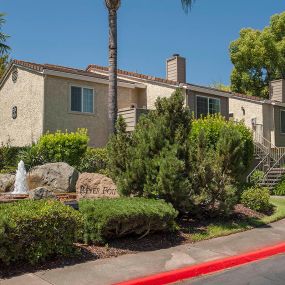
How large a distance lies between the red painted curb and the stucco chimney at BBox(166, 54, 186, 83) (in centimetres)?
2013

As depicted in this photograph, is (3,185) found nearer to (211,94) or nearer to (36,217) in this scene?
(36,217)

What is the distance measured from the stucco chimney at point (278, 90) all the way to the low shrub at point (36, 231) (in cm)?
2834

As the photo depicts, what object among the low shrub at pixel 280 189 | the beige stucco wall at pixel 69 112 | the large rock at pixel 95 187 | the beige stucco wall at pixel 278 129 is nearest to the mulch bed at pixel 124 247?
the large rock at pixel 95 187

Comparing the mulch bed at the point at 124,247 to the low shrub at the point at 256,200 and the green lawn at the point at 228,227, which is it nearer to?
the green lawn at the point at 228,227

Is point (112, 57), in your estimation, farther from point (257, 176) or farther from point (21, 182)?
point (257, 176)

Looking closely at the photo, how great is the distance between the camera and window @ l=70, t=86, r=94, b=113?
2284 cm

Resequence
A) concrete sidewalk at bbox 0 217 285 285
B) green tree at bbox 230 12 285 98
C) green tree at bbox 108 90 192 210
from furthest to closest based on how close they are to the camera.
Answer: green tree at bbox 230 12 285 98
green tree at bbox 108 90 192 210
concrete sidewalk at bbox 0 217 285 285

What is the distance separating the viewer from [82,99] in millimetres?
23203

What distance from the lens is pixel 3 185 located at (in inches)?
615

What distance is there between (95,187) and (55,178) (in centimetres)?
297

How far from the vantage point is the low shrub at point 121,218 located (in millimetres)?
8242

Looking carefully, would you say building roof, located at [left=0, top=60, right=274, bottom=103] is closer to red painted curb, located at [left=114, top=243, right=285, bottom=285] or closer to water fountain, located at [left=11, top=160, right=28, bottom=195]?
water fountain, located at [left=11, top=160, right=28, bottom=195]

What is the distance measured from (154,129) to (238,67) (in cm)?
3324

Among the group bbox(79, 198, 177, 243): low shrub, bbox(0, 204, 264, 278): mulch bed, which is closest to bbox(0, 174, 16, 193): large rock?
bbox(0, 204, 264, 278): mulch bed
